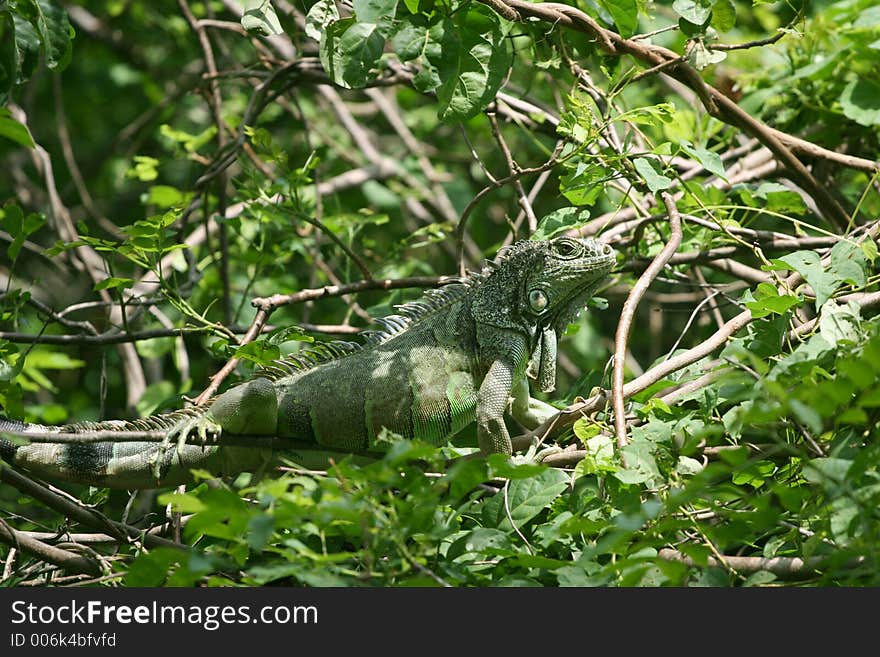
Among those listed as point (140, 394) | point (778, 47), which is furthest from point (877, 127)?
point (140, 394)

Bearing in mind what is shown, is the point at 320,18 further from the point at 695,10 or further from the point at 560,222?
the point at 695,10

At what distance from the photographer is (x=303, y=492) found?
239 cm

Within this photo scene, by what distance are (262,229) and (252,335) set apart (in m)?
1.27

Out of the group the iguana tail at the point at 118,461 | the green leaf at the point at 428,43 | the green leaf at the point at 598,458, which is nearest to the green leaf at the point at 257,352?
the iguana tail at the point at 118,461

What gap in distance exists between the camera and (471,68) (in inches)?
130

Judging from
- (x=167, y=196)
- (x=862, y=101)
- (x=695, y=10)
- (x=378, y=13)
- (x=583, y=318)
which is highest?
(x=167, y=196)

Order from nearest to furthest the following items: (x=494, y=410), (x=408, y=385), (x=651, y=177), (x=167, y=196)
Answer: (x=651, y=177) < (x=494, y=410) < (x=408, y=385) < (x=167, y=196)

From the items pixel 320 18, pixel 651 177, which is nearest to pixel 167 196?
pixel 320 18

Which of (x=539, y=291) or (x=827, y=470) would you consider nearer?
(x=827, y=470)

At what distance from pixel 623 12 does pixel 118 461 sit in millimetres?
2505

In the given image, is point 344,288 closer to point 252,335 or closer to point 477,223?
point 252,335

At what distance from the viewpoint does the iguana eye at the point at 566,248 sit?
410cm

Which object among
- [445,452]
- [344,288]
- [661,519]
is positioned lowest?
[661,519]

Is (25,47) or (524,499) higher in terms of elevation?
(25,47)
